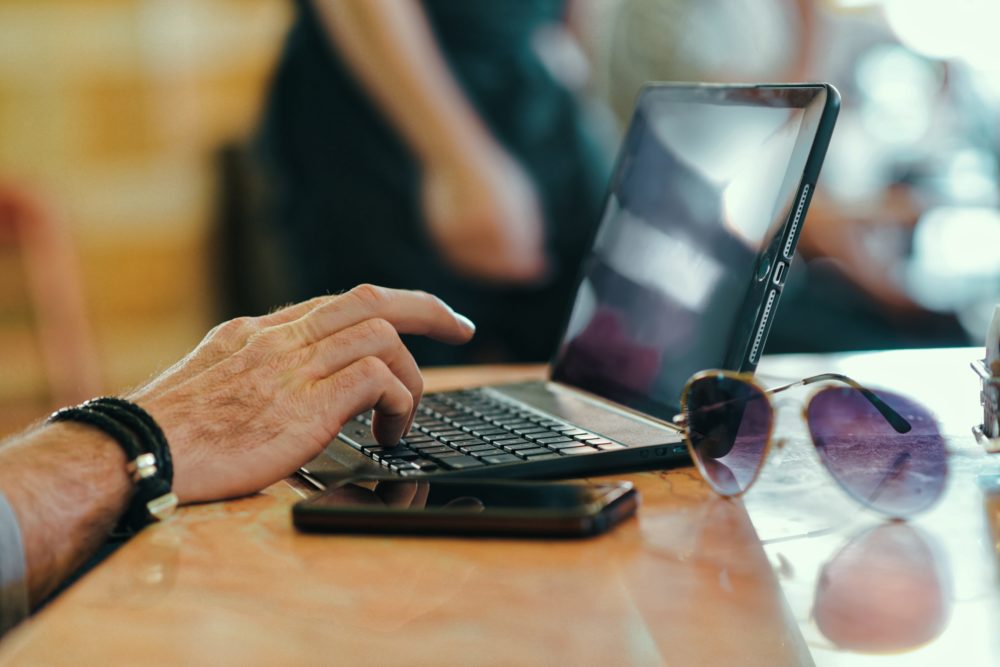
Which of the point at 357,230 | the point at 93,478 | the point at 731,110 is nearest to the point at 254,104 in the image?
the point at 357,230

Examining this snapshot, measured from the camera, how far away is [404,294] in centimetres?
81

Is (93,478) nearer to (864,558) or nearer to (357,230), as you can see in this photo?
(864,558)

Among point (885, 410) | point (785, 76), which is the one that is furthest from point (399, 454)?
point (785, 76)

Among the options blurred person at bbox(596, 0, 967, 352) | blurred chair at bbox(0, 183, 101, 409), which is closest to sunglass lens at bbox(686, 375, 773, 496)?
blurred chair at bbox(0, 183, 101, 409)

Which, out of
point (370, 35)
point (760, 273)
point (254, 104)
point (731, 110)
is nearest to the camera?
point (760, 273)

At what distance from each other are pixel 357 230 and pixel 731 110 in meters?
1.82

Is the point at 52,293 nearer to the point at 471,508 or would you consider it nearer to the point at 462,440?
the point at 462,440

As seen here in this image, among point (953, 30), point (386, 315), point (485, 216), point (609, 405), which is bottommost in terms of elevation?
point (485, 216)

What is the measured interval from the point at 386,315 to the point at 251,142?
7.46ft

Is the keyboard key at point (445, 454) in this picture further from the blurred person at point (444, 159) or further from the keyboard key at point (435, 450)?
the blurred person at point (444, 159)

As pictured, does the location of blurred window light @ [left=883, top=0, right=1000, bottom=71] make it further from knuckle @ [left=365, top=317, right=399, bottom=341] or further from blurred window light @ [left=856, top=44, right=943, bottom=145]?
knuckle @ [left=365, top=317, right=399, bottom=341]

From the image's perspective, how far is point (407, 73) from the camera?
2520 millimetres

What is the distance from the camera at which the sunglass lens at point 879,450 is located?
658 millimetres

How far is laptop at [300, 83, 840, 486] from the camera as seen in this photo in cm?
77
